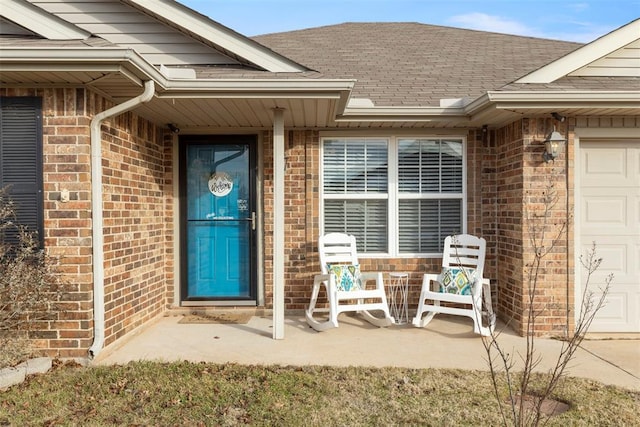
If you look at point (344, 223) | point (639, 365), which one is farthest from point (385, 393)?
point (344, 223)

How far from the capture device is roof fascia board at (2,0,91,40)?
160 inches

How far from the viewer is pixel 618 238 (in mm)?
5012

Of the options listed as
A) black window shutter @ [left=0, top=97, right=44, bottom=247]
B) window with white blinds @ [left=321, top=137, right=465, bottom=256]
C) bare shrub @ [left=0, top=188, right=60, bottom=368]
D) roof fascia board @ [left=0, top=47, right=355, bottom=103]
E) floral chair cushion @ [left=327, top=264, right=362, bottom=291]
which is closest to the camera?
roof fascia board @ [left=0, top=47, right=355, bottom=103]

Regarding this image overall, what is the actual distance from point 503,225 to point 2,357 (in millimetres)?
5036

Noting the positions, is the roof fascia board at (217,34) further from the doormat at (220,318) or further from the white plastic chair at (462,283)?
the doormat at (220,318)

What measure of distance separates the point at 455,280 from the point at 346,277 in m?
1.19

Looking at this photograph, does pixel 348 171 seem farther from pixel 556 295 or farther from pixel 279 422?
pixel 279 422

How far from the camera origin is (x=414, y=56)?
735 centimetres

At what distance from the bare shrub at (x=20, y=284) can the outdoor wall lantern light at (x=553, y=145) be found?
15.5 feet

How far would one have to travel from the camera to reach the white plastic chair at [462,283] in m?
4.88

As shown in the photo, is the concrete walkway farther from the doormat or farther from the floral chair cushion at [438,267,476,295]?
the floral chair cushion at [438,267,476,295]

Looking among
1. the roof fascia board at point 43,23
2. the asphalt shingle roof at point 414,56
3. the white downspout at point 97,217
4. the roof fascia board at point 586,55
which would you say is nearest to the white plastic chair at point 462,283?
the asphalt shingle roof at point 414,56

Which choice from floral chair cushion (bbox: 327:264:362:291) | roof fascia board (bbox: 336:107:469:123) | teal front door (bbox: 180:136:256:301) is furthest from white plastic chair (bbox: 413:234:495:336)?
teal front door (bbox: 180:136:256:301)

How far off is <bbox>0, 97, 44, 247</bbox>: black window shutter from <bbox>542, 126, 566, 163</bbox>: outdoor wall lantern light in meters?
4.72
